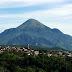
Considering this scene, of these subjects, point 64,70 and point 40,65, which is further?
point 40,65

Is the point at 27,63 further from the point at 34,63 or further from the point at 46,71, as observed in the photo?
the point at 46,71

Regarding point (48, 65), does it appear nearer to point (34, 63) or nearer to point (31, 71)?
point (34, 63)

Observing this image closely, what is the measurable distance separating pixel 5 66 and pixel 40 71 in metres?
16.7

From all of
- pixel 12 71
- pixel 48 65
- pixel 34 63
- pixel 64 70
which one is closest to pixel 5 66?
pixel 12 71

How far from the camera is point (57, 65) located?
7231 centimetres

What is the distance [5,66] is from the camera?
73.1 metres

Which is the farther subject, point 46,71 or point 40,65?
point 40,65

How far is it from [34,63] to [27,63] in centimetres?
271

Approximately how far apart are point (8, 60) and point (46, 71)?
20.7m

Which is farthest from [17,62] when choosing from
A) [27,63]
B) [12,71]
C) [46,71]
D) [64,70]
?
[64,70]

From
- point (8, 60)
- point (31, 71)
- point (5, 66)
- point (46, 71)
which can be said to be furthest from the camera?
point (8, 60)

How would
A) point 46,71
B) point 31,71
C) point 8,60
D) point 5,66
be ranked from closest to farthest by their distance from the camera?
point 31,71
point 46,71
point 5,66
point 8,60

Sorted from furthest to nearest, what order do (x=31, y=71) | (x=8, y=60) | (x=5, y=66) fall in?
(x=8, y=60), (x=5, y=66), (x=31, y=71)

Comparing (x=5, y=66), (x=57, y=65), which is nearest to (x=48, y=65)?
(x=57, y=65)
